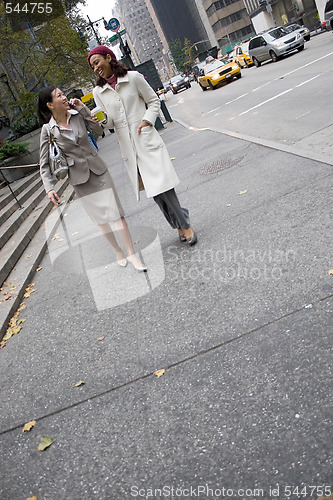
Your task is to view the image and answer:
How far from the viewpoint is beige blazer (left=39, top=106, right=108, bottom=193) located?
450 centimetres

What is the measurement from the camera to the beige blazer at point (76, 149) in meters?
4.50

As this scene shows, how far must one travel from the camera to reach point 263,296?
12.0 feet

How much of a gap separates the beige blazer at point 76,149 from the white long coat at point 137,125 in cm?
22

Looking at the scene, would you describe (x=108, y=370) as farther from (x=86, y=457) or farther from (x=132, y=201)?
(x=132, y=201)

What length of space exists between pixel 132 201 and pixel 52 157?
4430mm

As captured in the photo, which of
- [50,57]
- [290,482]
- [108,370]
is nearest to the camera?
[290,482]

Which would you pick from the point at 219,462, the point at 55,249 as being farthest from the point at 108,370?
the point at 55,249

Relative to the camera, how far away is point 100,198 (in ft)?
16.1

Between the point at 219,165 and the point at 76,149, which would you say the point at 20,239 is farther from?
the point at 219,165

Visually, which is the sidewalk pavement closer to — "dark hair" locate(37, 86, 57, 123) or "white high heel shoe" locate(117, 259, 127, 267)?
"white high heel shoe" locate(117, 259, 127, 267)

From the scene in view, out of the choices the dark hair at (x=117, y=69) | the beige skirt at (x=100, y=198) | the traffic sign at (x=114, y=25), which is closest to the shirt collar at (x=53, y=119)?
the dark hair at (x=117, y=69)

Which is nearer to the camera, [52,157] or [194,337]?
[194,337]

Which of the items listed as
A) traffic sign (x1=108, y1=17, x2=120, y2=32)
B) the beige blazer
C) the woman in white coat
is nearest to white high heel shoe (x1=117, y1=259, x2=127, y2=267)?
the woman in white coat

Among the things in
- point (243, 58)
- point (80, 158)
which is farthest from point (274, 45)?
point (80, 158)
